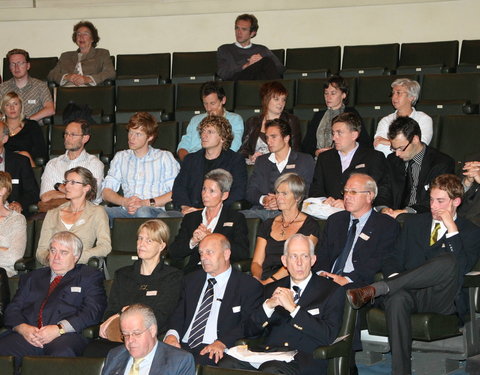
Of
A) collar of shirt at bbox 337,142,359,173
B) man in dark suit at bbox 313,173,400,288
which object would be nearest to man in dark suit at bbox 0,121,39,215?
collar of shirt at bbox 337,142,359,173

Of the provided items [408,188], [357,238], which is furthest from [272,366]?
[408,188]

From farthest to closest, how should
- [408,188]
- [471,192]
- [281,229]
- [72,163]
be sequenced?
[72,163] → [408,188] → [471,192] → [281,229]

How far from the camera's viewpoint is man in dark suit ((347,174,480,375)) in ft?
15.4

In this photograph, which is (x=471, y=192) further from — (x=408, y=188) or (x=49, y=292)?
(x=49, y=292)

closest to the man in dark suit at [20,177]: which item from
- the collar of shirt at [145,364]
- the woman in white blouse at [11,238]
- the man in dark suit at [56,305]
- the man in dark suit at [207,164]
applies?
the woman in white blouse at [11,238]

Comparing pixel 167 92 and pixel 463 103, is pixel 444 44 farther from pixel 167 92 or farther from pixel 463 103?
pixel 167 92

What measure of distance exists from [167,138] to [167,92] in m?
0.75

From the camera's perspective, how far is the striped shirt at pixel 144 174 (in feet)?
22.2

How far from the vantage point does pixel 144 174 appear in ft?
22.2

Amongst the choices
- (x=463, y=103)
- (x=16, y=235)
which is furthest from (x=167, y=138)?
(x=463, y=103)

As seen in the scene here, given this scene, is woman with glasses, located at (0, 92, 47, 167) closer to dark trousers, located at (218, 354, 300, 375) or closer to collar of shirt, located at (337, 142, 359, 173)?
collar of shirt, located at (337, 142, 359, 173)

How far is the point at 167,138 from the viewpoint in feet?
25.0

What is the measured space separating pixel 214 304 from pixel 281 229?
2.67 ft

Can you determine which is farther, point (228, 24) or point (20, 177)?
point (228, 24)
